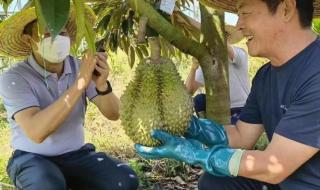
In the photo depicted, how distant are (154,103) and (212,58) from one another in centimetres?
39

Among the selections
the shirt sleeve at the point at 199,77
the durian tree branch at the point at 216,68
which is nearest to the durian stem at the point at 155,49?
the durian tree branch at the point at 216,68

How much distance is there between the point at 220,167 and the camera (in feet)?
5.21

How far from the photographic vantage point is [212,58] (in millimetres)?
1874

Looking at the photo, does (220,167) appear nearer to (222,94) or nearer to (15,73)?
(222,94)

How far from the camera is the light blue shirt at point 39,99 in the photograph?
2277 mm

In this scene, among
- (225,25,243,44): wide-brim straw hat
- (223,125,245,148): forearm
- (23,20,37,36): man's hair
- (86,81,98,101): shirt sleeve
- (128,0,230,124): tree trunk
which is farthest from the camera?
(225,25,243,44): wide-brim straw hat

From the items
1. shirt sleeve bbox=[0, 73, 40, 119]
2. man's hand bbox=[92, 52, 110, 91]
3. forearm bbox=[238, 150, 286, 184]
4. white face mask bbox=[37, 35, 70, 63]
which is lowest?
forearm bbox=[238, 150, 286, 184]

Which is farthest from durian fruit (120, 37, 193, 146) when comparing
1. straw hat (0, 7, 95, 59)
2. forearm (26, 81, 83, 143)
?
straw hat (0, 7, 95, 59)

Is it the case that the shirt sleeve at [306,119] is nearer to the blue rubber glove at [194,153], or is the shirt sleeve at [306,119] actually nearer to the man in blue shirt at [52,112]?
the blue rubber glove at [194,153]

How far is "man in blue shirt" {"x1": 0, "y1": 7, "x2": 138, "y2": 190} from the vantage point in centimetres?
214

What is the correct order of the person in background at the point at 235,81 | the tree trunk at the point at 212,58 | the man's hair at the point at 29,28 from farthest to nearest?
the person in background at the point at 235,81
the man's hair at the point at 29,28
the tree trunk at the point at 212,58

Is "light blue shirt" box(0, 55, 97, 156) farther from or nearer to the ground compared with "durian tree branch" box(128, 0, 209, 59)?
nearer to the ground

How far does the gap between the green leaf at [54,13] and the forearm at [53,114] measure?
1.19 meters

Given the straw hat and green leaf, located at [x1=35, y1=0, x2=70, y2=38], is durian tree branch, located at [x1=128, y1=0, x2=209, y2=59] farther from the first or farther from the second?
Answer: green leaf, located at [x1=35, y1=0, x2=70, y2=38]
